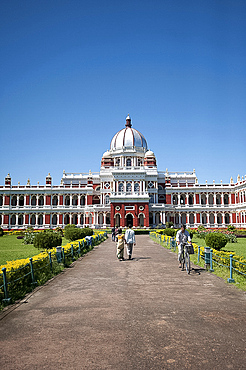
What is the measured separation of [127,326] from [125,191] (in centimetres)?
5120

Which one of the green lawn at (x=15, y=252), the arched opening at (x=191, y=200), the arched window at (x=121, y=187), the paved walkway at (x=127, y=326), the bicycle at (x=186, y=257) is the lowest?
the green lawn at (x=15, y=252)

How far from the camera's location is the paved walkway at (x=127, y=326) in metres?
4.98

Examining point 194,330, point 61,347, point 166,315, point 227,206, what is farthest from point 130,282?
point 227,206

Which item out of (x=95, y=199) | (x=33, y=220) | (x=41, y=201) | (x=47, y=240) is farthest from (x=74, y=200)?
(x=47, y=240)

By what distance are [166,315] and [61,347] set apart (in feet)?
Result: 9.04

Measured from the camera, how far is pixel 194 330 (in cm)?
624

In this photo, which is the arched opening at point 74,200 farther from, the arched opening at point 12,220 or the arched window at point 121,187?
the arched opening at point 12,220

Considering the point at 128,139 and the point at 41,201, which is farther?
the point at 128,139

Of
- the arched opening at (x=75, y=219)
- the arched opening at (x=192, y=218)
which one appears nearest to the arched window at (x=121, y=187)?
the arched opening at (x=75, y=219)

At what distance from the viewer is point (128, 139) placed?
67375 mm

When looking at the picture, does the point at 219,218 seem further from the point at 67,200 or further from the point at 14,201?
the point at 14,201

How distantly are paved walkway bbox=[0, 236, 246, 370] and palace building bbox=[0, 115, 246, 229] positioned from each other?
156 feet

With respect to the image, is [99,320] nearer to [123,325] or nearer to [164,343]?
[123,325]

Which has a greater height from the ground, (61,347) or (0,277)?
(0,277)
